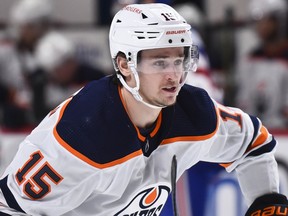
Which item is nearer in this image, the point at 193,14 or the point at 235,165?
the point at 235,165

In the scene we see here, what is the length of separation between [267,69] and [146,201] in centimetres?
258

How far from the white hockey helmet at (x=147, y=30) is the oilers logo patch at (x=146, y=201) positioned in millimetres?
483

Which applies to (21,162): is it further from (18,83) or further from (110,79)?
(18,83)

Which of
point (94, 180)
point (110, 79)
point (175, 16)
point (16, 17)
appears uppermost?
point (175, 16)

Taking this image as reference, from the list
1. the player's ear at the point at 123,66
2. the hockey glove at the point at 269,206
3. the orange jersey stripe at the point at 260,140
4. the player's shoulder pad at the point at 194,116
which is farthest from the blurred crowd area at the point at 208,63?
the player's ear at the point at 123,66

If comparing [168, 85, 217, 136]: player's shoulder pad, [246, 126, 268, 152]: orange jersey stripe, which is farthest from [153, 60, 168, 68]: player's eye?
[246, 126, 268, 152]: orange jersey stripe

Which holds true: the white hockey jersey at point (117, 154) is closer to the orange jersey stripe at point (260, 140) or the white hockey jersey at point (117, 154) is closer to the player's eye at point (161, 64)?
the orange jersey stripe at point (260, 140)

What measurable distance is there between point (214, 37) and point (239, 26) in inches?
8.5

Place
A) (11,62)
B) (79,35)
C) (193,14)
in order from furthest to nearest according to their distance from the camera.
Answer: (79,35) < (11,62) < (193,14)

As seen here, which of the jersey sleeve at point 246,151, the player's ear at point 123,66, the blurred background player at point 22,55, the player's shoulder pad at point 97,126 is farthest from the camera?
the blurred background player at point 22,55

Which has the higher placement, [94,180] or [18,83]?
[94,180]

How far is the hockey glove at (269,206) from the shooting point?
11.1 feet

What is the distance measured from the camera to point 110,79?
3.34 m

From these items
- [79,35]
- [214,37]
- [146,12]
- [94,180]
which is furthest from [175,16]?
[79,35]
